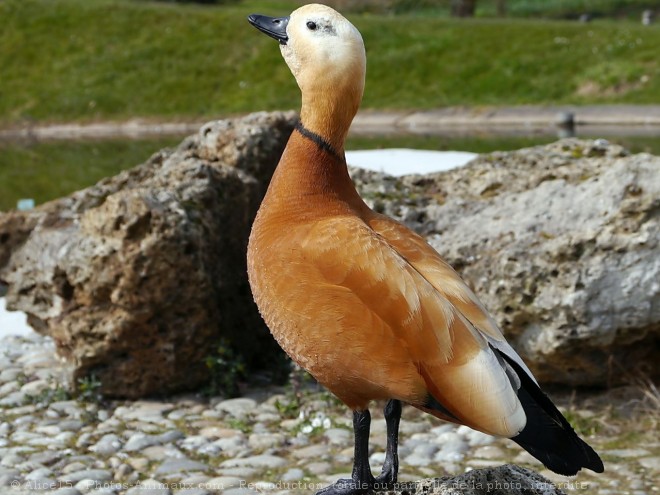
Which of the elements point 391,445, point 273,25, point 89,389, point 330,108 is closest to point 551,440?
point 391,445

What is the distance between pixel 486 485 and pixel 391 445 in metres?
0.35

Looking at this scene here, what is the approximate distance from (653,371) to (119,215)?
293cm

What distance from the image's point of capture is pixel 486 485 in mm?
2719

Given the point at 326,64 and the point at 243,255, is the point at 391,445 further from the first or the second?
the point at 243,255

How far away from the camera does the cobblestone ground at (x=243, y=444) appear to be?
4039 mm

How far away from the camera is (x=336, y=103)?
2.86 metres

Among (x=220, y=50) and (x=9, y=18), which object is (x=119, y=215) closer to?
(x=220, y=50)

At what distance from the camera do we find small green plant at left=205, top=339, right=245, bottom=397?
521 cm

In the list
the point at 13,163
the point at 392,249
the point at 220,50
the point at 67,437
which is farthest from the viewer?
the point at 220,50

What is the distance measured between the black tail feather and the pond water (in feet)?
35.7

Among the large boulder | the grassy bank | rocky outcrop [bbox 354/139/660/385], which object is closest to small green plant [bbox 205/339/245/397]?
the large boulder

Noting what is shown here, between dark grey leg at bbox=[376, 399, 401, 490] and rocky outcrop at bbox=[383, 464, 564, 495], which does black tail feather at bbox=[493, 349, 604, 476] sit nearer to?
rocky outcrop at bbox=[383, 464, 564, 495]

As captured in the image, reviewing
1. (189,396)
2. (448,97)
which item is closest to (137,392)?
(189,396)

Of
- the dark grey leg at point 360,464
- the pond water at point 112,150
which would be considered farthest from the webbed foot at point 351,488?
the pond water at point 112,150
